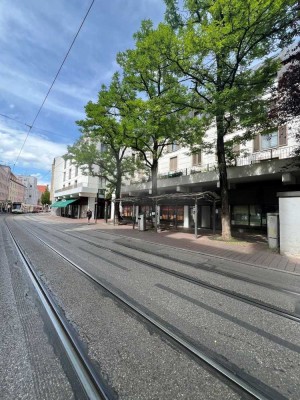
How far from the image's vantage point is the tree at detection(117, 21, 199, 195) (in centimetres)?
1353

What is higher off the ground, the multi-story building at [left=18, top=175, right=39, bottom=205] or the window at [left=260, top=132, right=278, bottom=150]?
the multi-story building at [left=18, top=175, right=39, bottom=205]

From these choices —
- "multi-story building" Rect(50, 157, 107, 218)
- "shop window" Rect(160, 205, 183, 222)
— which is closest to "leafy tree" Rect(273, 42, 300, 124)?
"shop window" Rect(160, 205, 183, 222)

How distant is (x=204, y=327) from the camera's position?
137 inches

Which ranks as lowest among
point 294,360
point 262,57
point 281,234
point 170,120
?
point 294,360

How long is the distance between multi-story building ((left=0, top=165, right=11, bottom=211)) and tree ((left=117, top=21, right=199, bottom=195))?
3012 inches

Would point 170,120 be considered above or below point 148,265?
above

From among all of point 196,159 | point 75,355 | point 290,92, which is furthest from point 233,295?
point 196,159

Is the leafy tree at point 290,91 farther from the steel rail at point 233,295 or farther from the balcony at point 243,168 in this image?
the steel rail at point 233,295

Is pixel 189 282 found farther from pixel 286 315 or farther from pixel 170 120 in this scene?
pixel 170 120

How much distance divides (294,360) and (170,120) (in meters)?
14.6

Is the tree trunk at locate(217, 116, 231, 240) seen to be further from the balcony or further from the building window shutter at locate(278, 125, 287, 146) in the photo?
the building window shutter at locate(278, 125, 287, 146)

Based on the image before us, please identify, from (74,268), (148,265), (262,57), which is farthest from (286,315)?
(262,57)

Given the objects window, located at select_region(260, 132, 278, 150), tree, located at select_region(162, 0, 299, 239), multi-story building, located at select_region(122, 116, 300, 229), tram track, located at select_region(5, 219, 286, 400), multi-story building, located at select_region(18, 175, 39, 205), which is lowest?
tram track, located at select_region(5, 219, 286, 400)

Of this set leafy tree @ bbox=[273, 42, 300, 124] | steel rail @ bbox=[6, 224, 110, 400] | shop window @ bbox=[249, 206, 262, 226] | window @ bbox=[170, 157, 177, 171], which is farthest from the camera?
window @ bbox=[170, 157, 177, 171]
